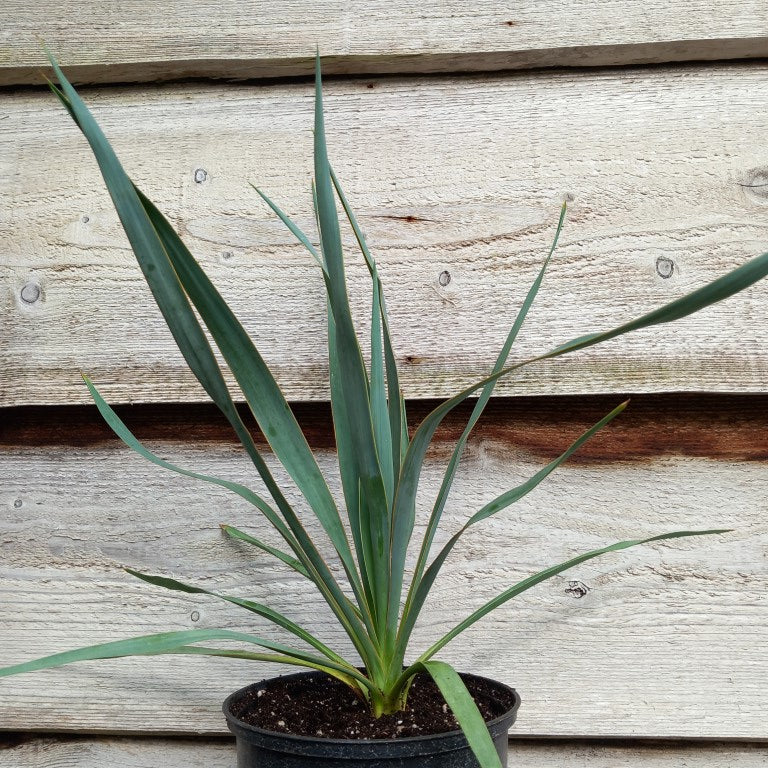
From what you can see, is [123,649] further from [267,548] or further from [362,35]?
[362,35]

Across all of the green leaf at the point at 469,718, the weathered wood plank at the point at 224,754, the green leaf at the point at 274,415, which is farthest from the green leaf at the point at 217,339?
the weathered wood plank at the point at 224,754

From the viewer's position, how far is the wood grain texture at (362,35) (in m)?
0.68

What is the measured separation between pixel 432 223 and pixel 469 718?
17.7 inches

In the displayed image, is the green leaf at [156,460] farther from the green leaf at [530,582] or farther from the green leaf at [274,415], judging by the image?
the green leaf at [530,582]

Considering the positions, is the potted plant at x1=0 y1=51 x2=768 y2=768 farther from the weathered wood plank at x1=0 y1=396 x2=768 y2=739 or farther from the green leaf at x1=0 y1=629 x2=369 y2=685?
the weathered wood plank at x1=0 y1=396 x2=768 y2=739

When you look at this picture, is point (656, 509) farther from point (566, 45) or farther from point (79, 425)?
point (79, 425)

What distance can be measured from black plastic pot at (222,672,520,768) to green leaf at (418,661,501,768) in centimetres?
6

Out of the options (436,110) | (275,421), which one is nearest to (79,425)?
(275,421)

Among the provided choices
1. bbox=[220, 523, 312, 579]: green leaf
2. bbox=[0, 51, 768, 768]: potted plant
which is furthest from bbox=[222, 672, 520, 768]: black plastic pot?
bbox=[220, 523, 312, 579]: green leaf

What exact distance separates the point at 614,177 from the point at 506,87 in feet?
0.45

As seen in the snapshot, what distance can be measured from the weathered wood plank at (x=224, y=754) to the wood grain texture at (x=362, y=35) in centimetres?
64

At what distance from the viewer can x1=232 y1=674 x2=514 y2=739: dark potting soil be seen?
1.62 feet

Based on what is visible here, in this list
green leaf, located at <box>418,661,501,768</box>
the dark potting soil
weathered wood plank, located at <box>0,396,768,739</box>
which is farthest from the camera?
weathered wood plank, located at <box>0,396,768,739</box>

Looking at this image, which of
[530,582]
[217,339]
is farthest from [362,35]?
[530,582]
